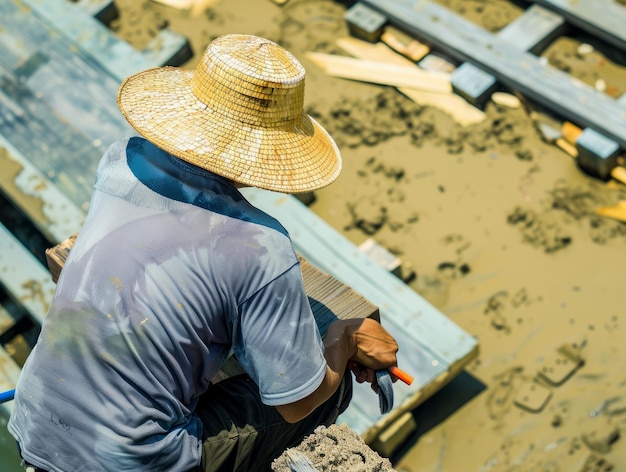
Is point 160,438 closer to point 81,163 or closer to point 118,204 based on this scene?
point 118,204

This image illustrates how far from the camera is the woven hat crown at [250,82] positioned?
2.24m

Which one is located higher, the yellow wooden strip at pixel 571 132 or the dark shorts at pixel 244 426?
the dark shorts at pixel 244 426

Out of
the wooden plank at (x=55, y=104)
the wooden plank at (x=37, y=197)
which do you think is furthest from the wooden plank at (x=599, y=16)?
the wooden plank at (x=37, y=197)

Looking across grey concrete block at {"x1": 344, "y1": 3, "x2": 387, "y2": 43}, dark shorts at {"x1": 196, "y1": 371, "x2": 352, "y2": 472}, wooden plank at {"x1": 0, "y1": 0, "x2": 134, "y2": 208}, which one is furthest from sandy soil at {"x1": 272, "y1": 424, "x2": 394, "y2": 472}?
grey concrete block at {"x1": 344, "y1": 3, "x2": 387, "y2": 43}

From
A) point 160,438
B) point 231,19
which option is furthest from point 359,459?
point 231,19

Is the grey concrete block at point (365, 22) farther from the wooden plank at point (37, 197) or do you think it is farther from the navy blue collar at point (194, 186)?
the navy blue collar at point (194, 186)

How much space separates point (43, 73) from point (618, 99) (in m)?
3.13

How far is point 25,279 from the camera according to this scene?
3.80 meters

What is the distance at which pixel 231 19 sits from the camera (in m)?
5.62

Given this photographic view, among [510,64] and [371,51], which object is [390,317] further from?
[371,51]

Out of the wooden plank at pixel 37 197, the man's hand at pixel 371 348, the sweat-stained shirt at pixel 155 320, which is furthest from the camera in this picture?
the wooden plank at pixel 37 197

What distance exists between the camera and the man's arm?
236 centimetres

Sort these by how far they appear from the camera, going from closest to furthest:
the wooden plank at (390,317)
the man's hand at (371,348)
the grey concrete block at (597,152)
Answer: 1. the man's hand at (371,348)
2. the wooden plank at (390,317)
3. the grey concrete block at (597,152)

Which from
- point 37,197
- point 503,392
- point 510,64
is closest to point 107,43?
point 37,197
